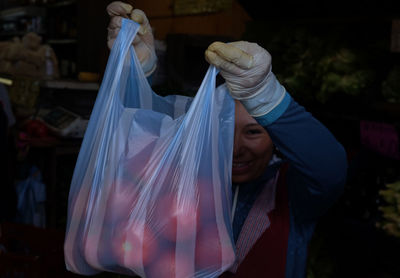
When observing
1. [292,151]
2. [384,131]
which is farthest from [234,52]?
[384,131]

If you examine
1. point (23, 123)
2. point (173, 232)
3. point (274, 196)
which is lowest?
point (23, 123)

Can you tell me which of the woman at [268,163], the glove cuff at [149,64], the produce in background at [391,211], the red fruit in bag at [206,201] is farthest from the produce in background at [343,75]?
the red fruit in bag at [206,201]

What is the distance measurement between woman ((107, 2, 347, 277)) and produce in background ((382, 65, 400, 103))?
20.0 inches

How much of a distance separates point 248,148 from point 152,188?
42cm

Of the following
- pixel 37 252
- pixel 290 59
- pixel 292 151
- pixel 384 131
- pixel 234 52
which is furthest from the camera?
pixel 290 59

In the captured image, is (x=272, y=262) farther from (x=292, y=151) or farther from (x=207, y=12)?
(x=207, y=12)

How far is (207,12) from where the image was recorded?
10.5ft

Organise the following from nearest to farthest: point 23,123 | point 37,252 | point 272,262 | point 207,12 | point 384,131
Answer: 1. point 272,262
2. point 384,131
3. point 37,252
4. point 23,123
5. point 207,12

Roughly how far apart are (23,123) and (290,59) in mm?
1869

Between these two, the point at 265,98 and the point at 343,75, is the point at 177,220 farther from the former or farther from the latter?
the point at 343,75

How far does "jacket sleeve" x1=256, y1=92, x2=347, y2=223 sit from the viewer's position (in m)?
1.02

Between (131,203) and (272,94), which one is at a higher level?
(272,94)

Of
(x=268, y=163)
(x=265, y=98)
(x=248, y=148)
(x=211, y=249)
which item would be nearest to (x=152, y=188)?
(x=211, y=249)

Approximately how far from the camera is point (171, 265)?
935 millimetres
